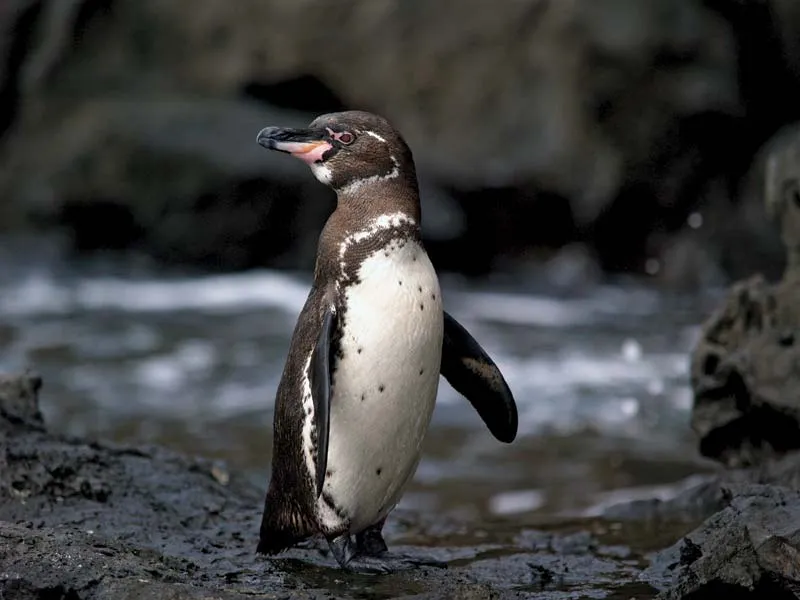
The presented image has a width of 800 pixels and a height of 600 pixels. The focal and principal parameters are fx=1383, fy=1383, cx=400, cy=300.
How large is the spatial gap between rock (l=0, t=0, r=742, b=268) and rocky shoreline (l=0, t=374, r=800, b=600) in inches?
351

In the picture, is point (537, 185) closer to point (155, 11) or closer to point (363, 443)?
point (155, 11)

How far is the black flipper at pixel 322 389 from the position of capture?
11.8ft

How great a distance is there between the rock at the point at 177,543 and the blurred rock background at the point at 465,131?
8815mm

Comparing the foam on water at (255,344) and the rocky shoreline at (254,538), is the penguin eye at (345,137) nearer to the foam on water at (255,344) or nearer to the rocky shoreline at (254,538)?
the rocky shoreline at (254,538)

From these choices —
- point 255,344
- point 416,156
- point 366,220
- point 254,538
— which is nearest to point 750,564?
point 366,220

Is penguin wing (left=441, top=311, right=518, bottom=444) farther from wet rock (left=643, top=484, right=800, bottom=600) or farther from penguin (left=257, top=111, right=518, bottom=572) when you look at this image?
wet rock (left=643, top=484, right=800, bottom=600)

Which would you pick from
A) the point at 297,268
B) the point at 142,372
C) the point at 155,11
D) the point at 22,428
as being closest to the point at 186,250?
the point at 297,268

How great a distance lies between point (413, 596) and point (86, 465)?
184 centimetres

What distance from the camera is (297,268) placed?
14570 millimetres

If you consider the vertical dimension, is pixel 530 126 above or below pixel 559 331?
above

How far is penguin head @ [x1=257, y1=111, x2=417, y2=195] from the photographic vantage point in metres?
3.83

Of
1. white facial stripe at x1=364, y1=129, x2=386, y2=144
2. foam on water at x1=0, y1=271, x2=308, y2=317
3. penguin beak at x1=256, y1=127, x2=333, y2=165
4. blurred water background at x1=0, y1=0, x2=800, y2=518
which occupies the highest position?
white facial stripe at x1=364, y1=129, x2=386, y2=144

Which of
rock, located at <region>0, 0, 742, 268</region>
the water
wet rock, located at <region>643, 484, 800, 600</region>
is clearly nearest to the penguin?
wet rock, located at <region>643, 484, 800, 600</region>

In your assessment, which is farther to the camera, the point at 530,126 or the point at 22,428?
the point at 530,126
